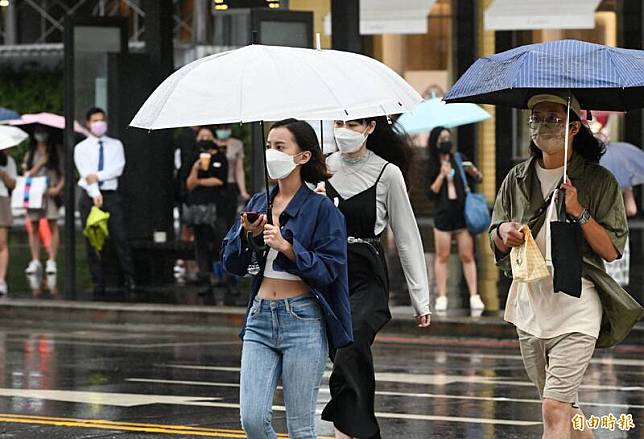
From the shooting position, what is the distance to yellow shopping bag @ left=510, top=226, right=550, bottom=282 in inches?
278

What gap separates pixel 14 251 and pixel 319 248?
20230 mm

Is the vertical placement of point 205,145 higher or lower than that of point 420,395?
higher

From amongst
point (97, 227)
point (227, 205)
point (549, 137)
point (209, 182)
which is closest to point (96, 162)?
point (97, 227)

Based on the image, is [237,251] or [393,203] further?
[393,203]

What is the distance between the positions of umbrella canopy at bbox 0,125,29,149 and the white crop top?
11018mm

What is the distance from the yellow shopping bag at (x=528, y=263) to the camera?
707cm

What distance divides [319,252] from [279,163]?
0.41 meters

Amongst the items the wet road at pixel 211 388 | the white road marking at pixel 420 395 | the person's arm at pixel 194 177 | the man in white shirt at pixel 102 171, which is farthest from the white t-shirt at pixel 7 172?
the white road marking at pixel 420 395

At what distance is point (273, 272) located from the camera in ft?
22.5

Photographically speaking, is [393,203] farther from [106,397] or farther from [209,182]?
[209,182]

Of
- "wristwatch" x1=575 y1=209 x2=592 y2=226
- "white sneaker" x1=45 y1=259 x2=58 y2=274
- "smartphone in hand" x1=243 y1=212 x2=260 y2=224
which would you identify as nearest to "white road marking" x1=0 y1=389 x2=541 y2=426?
"wristwatch" x1=575 y1=209 x2=592 y2=226

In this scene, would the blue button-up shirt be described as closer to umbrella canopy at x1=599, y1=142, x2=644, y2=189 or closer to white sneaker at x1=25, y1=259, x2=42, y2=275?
umbrella canopy at x1=599, y1=142, x2=644, y2=189

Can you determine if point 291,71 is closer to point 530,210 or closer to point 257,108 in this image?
point 257,108

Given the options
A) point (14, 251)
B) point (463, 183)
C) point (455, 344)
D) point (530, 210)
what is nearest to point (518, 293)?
point (530, 210)
